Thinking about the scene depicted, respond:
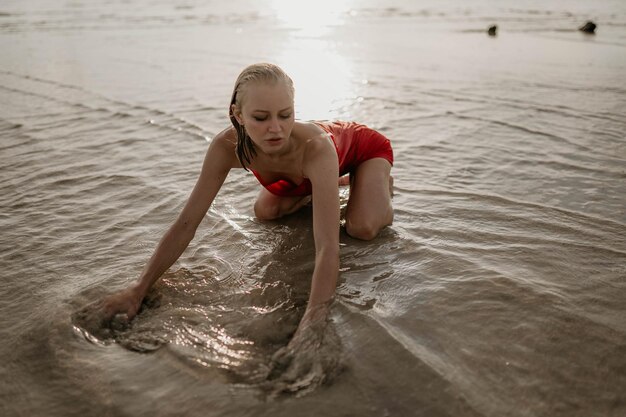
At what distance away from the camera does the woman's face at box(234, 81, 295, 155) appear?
106 inches

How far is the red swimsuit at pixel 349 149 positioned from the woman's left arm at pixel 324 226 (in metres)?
0.70

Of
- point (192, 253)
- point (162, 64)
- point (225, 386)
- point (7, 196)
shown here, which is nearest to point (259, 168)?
point (192, 253)

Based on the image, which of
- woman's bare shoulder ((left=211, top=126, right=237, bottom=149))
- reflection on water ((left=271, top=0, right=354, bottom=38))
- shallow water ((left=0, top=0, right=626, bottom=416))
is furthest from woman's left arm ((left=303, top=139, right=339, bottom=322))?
reflection on water ((left=271, top=0, right=354, bottom=38))

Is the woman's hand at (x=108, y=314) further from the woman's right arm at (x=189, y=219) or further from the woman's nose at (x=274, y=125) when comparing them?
the woman's nose at (x=274, y=125)

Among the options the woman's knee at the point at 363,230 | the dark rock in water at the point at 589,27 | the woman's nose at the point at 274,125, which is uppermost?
the dark rock in water at the point at 589,27

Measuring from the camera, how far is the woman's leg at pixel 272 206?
3949 mm

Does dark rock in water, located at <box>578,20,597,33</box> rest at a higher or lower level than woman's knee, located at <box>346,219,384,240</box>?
higher

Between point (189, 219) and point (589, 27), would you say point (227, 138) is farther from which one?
point (589, 27)

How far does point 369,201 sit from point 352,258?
0.55 metres

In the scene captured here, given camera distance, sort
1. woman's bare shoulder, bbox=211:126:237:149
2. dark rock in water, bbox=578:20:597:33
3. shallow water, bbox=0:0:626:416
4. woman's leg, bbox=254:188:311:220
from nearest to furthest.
Answer: shallow water, bbox=0:0:626:416
woman's bare shoulder, bbox=211:126:237:149
woman's leg, bbox=254:188:311:220
dark rock in water, bbox=578:20:597:33

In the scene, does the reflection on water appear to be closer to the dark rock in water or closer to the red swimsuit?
the dark rock in water

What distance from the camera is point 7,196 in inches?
172

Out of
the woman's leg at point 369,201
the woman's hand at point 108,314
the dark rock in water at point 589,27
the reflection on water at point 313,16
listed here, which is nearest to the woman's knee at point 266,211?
the woman's leg at point 369,201

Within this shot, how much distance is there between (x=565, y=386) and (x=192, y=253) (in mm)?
2298
